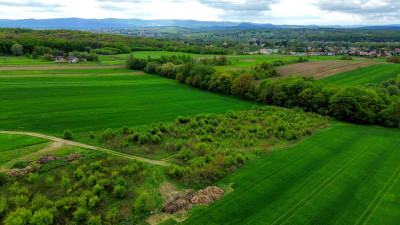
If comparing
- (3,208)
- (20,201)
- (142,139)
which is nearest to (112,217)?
(20,201)

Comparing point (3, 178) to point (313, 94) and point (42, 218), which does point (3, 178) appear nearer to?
point (42, 218)

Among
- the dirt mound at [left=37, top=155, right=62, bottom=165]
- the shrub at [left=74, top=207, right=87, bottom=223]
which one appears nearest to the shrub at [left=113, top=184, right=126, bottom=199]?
the shrub at [left=74, top=207, right=87, bottom=223]

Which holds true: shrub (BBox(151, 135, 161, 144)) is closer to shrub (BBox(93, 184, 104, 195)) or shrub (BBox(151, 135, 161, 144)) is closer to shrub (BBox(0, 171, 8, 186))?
shrub (BBox(93, 184, 104, 195))

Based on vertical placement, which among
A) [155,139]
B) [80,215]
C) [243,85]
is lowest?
[80,215]

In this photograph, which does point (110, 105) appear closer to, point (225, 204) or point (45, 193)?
point (45, 193)

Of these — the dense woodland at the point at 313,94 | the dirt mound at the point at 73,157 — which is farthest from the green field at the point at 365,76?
the dirt mound at the point at 73,157

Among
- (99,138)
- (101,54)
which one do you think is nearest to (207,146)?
(99,138)
